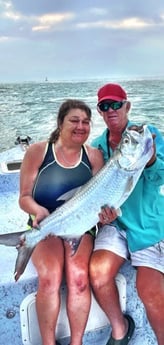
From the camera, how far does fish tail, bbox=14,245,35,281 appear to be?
6.86ft

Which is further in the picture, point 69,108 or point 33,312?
point 69,108

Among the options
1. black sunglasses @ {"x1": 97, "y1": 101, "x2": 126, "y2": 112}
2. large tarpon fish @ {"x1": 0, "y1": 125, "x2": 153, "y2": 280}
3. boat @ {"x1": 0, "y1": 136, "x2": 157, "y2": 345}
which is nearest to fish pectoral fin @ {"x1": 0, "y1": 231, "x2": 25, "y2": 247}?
large tarpon fish @ {"x1": 0, "y1": 125, "x2": 153, "y2": 280}

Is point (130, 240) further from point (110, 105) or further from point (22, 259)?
point (110, 105)

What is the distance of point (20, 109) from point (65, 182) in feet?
42.6

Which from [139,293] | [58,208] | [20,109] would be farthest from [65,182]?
[20,109]

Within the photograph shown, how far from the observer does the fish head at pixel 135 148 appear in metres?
2.02

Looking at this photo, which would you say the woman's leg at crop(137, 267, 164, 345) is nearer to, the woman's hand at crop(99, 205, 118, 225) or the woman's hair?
the woman's hand at crop(99, 205, 118, 225)

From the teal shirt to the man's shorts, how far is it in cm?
3

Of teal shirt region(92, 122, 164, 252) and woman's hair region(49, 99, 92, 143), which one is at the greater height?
woman's hair region(49, 99, 92, 143)

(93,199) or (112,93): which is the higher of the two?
(112,93)

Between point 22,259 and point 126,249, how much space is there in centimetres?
57

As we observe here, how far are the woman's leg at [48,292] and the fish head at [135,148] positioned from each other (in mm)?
562

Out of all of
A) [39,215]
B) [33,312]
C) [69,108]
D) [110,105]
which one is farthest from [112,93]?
[33,312]

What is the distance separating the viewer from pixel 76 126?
2.35 m
